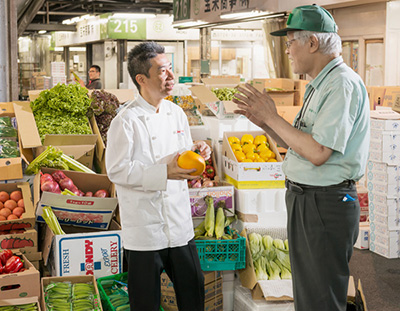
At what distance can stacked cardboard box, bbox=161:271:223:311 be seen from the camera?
12.5 feet

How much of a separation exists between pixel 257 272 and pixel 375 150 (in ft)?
7.69

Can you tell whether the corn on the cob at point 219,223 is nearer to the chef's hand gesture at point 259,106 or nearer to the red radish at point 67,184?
the red radish at point 67,184

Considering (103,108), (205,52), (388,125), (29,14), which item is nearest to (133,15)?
(29,14)

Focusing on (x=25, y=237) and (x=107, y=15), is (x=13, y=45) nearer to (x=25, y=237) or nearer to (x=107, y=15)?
(x=25, y=237)

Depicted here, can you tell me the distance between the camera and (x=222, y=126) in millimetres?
4688

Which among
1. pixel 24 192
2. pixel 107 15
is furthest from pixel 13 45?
pixel 107 15

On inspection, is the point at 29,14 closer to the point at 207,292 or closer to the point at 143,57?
the point at 207,292

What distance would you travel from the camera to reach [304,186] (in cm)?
222

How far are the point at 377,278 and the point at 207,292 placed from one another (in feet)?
6.05

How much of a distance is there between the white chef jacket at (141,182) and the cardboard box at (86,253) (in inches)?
37.8

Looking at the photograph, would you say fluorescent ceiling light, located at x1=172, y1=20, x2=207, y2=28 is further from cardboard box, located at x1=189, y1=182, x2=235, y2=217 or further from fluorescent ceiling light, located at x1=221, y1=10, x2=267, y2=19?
cardboard box, located at x1=189, y1=182, x2=235, y2=217

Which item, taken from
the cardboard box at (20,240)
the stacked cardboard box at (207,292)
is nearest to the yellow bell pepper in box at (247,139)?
the stacked cardboard box at (207,292)

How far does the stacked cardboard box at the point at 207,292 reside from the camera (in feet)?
12.5

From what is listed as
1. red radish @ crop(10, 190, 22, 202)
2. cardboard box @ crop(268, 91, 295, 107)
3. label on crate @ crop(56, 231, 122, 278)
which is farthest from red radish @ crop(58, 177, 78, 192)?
cardboard box @ crop(268, 91, 295, 107)
